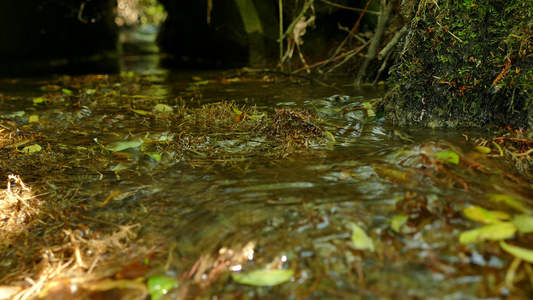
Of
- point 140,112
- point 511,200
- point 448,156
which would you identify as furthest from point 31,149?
point 511,200

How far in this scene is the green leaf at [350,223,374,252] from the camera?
1.56 m

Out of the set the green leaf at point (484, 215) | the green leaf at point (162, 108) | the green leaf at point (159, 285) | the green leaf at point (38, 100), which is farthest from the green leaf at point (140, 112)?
the green leaf at point (484, 215)

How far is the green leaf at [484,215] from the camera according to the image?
5.29 feet

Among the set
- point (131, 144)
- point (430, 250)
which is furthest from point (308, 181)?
point (131, 144)

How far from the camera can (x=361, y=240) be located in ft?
5.20

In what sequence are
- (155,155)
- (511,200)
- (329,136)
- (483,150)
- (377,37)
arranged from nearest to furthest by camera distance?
(511,200) → (483,150) → (155,155) → (329,136) → (377,37)

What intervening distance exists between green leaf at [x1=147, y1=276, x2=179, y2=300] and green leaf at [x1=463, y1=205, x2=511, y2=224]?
1.21 meters

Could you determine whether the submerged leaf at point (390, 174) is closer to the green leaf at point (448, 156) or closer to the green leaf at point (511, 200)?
the green leaf at point (448, 156)

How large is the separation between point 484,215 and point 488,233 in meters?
0.14

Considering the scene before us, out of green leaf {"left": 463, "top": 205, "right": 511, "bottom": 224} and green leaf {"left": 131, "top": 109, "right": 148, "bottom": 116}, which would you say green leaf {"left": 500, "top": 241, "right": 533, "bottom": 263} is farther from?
green leaf {"left": 131, "top": 109, "right": 148, "bottom": 116}

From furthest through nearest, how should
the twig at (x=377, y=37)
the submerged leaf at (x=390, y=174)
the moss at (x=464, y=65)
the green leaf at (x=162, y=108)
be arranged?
the twig at (x=377, y=37)
the green leaf at (x=162, y=108)
the moss at (x=464, y=65)
the submerged leaf at (x=390, y=174)

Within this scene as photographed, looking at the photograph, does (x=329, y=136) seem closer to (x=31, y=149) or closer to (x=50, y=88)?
(x=31, y=149)

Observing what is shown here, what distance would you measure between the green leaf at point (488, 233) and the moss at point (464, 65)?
125 centimetres

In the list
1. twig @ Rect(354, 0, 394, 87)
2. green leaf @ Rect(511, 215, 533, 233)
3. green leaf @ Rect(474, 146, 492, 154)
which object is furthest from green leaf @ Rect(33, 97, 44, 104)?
green leaf @ Rect(511, 215, 533, 233)
